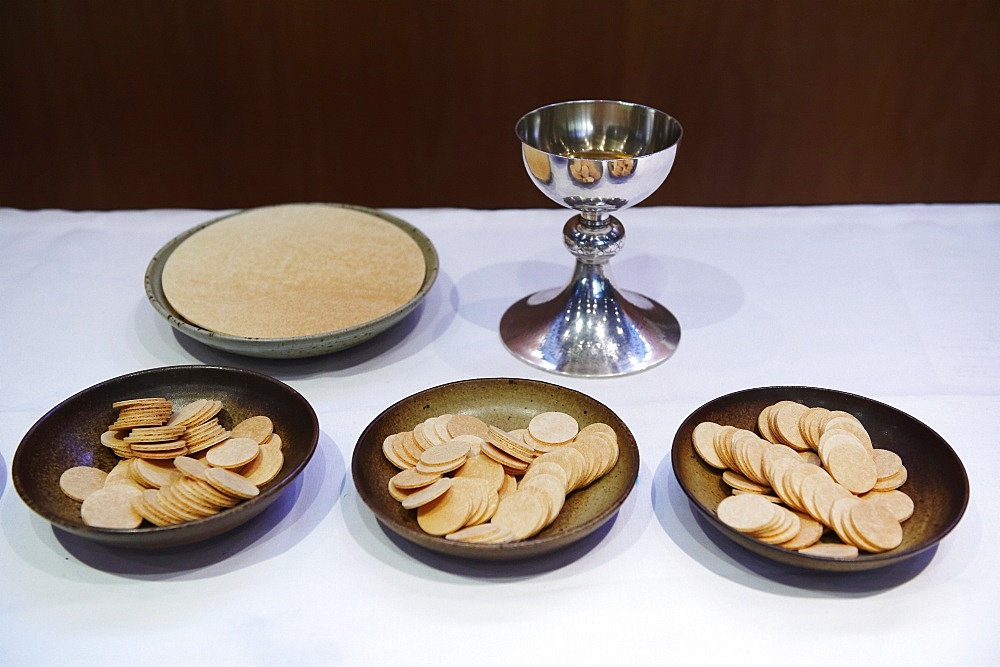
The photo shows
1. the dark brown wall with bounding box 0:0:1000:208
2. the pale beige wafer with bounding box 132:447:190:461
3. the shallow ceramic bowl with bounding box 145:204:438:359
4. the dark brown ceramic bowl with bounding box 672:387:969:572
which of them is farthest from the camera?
the dark brown wall with bounding box 0:0:1000:208

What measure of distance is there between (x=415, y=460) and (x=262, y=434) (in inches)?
5.7

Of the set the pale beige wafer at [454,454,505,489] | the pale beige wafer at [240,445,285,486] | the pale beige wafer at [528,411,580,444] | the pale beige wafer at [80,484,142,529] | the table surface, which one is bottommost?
the table surface

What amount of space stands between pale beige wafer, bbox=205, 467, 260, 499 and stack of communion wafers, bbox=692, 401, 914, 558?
14.7 inches

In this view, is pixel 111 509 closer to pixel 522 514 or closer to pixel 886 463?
pixel 522 514

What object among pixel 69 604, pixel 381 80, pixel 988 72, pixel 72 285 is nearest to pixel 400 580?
pixel 69 604

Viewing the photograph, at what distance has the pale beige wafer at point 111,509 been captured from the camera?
77 centimetres

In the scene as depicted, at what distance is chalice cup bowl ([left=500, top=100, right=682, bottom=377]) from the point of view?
106 centimetres

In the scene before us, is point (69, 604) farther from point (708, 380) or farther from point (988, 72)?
point (988, 72)

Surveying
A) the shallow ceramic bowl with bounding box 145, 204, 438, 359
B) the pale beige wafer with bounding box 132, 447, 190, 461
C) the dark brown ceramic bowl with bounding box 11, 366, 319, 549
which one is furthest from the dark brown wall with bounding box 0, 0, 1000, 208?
the pale beige wafer with bounding box 132, 447, 190, 461

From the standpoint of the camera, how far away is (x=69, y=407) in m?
0.89

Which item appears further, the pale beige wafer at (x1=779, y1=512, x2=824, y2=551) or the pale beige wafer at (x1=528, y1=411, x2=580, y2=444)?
the pale beige wafer at (x1=528, y1=411, x2=580, y2=444)

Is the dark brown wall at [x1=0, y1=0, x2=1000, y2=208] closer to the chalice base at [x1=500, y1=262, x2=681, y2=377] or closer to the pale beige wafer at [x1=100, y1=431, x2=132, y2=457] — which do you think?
the chalice base at [x1=500, y1=262, x2=681, y2=377]

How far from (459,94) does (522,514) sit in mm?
832

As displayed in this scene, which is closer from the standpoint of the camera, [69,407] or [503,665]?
[503,665]
